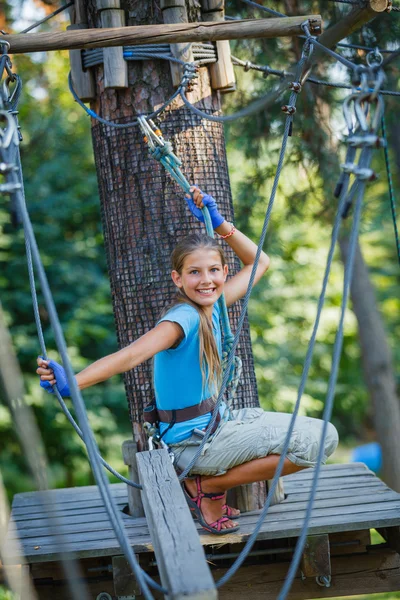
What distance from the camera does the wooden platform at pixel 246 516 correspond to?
2912 mm

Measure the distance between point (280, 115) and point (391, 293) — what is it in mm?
6824

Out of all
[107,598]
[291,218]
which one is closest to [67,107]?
[291,218]

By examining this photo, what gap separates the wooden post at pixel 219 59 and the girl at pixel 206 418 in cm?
87

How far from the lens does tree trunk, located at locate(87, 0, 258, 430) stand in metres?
3.41

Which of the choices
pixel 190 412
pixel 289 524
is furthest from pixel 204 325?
pixel 289 524

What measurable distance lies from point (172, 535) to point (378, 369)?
594cm

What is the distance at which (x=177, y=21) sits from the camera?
3367mm

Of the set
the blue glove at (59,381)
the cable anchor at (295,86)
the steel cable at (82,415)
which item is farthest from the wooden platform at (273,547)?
the cable anchor at (295,86)

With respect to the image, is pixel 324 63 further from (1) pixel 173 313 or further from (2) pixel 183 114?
(1) pixel 173 313

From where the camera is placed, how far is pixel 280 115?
604 centimetres

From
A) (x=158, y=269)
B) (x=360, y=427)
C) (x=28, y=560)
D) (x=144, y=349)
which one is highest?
(x=158, y=269)

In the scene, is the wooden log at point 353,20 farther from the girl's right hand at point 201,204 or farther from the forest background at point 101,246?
the forest background at point 101,246

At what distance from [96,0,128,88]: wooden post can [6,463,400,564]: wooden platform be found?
67.3 inches

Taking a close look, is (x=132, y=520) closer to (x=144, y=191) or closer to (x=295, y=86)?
(x=144, y=191)
